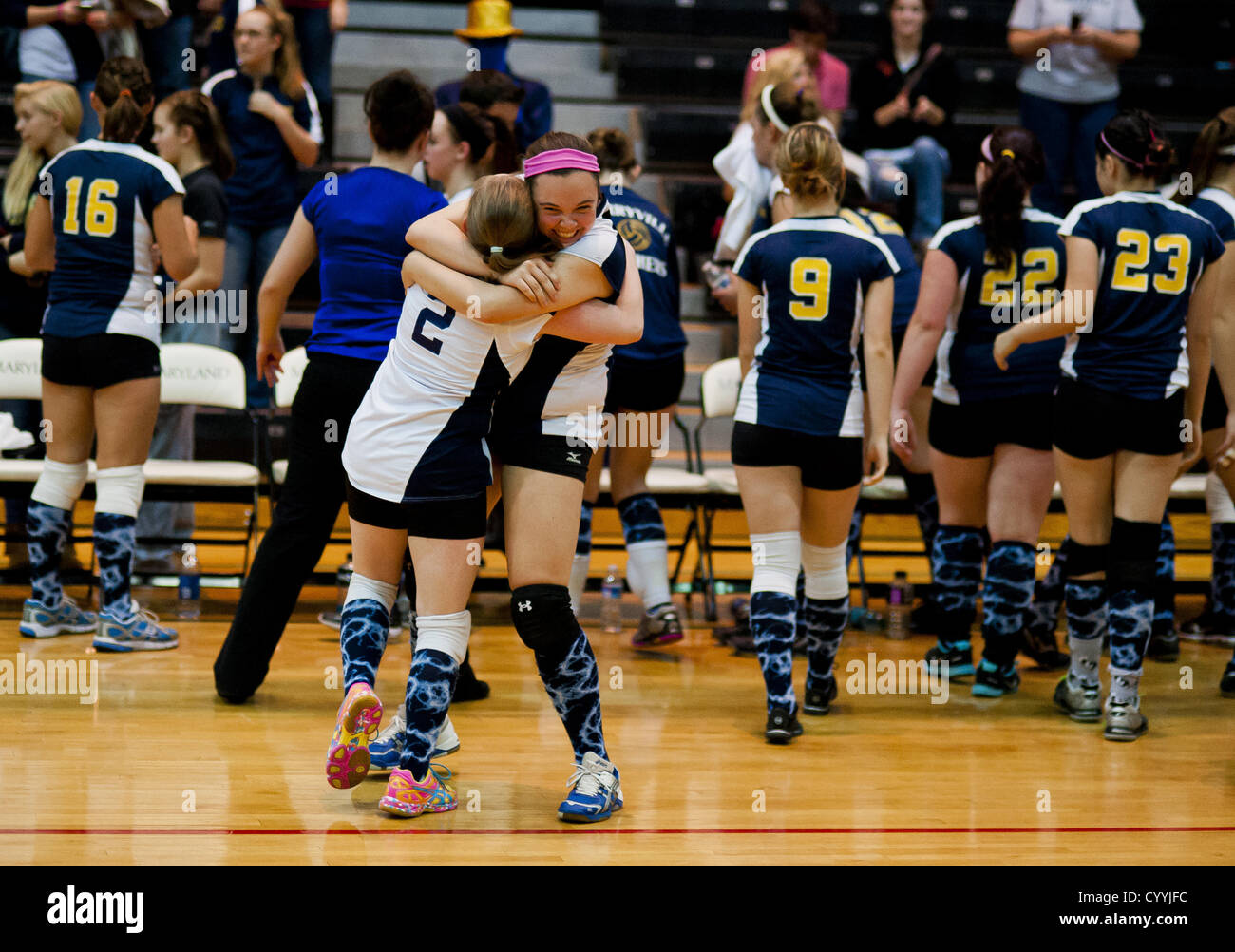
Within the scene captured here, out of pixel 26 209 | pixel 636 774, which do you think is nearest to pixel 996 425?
pixel 636 774

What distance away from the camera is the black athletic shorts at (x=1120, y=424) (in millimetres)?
4059

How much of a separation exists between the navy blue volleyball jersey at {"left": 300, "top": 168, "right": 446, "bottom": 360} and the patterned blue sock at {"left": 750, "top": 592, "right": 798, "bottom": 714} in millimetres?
1293

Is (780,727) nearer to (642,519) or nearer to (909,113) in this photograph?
(642,519)

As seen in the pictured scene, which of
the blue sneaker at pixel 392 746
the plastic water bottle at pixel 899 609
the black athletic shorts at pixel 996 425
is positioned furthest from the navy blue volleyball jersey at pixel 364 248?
the plastic water bottle at pixel 899 609

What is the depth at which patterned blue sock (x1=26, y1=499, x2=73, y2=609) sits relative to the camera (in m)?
4.80

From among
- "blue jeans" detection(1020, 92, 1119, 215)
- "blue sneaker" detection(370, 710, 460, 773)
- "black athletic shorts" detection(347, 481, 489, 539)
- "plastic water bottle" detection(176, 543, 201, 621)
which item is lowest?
"plastic water bottle" detection(176, 543, 201, 621)

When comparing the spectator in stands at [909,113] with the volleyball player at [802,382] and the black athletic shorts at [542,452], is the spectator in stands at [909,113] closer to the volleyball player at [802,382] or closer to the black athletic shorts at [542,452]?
the volleyball player at [802,382]

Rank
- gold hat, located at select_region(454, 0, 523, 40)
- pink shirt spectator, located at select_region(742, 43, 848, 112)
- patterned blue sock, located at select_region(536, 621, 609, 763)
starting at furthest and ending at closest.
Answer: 1. pink shirt spectator, located at select_region(742, 43, 848, 112)
2. gold hat, located at select_region(454, 0, 523, 40)
3. patterned blue sock, located at select_region(536, 621, 609, 763)

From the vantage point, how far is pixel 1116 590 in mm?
4145

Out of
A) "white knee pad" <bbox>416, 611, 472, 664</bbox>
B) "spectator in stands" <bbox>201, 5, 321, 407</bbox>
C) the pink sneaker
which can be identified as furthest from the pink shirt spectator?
the pink sneaker

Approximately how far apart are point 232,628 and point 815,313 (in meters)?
1.95

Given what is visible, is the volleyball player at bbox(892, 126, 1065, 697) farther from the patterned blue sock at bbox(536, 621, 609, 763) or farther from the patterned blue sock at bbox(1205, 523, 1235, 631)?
the patterned blue sock at bbox(536, 621, 609, 763)

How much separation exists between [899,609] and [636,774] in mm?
2070
